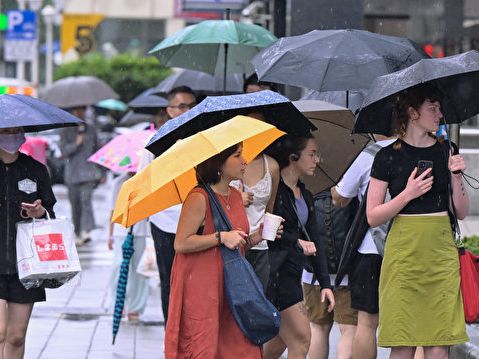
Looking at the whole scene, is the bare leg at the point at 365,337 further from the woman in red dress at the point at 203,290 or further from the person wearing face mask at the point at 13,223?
the person wearing face mask at the point at 13,223

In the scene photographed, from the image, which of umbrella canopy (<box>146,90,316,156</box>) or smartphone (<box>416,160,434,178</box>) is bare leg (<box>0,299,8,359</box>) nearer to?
umbrella canopy (<box>146,90,316,156</box>)

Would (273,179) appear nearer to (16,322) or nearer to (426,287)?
(426,287)

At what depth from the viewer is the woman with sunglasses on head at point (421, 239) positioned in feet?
20.7

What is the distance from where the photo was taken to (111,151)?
10266 millimetres

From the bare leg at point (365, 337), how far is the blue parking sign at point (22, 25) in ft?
108

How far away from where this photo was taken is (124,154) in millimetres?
10070

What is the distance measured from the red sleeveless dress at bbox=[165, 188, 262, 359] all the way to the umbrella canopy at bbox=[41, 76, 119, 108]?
43.3 ft

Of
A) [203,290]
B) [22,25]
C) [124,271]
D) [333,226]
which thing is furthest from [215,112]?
[22,25]

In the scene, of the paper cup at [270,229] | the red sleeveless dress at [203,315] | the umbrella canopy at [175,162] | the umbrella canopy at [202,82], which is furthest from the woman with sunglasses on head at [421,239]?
the umbrella canopy at [202,82]

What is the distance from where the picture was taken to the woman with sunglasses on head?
20.7 ft

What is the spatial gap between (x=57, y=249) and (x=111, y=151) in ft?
10.4

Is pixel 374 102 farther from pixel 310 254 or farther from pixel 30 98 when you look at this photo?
pixel 30 98

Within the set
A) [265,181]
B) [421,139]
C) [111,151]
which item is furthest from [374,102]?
[111,151]

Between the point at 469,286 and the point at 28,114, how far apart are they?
2.68 metres
